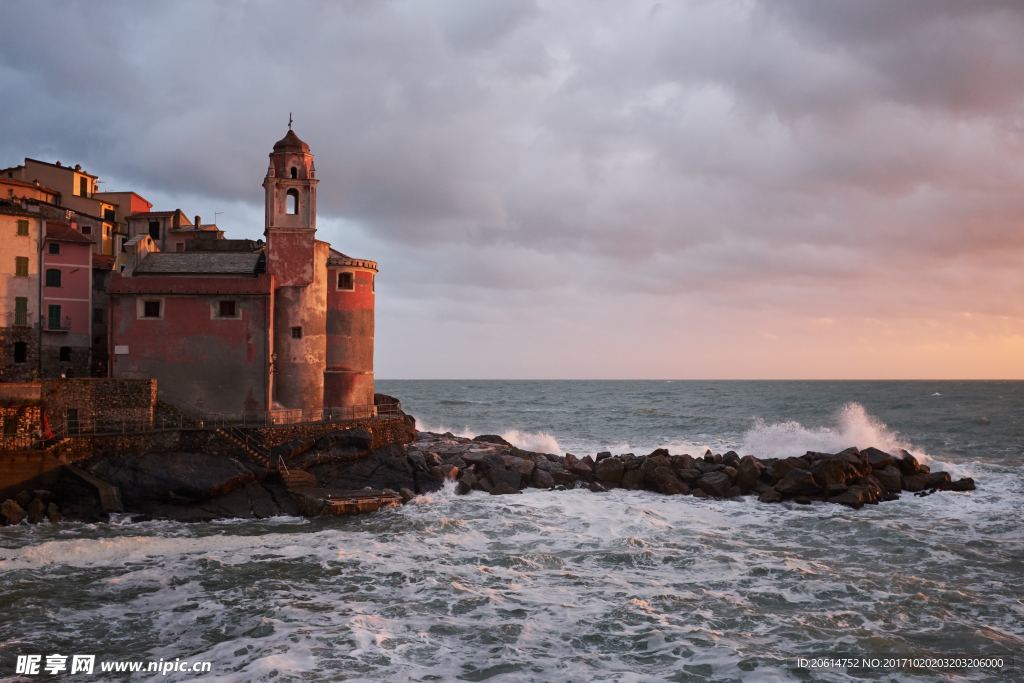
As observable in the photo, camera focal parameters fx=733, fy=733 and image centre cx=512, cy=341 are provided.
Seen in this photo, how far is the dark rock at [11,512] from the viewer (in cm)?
2541

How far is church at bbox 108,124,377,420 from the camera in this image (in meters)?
33.2

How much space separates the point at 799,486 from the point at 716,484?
3.29m

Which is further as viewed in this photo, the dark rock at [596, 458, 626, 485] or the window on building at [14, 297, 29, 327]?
the window on building at [14, 297, 29, 327]

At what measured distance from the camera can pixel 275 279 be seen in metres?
34.5

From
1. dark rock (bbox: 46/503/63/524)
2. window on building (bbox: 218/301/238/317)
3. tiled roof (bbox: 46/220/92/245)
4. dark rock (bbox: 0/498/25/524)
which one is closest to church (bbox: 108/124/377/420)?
→ window on building (bbox: 218/301/238/317)

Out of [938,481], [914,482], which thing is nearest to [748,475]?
[914,482]

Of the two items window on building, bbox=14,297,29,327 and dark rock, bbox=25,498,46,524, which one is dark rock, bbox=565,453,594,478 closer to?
dark rock, bbox=25,498,46,524

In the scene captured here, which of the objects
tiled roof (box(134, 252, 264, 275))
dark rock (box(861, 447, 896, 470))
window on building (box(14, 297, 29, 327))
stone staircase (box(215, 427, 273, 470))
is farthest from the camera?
window on building (box(14, 297, 29, 327))

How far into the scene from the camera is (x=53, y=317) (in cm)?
3550

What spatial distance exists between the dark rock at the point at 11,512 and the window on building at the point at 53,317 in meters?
12.1

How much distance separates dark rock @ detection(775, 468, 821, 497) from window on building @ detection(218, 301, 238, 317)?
25.2 m

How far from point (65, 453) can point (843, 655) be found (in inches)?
1109

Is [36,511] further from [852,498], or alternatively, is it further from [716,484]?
[852,498]

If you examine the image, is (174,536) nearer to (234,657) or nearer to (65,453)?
(65,453)
